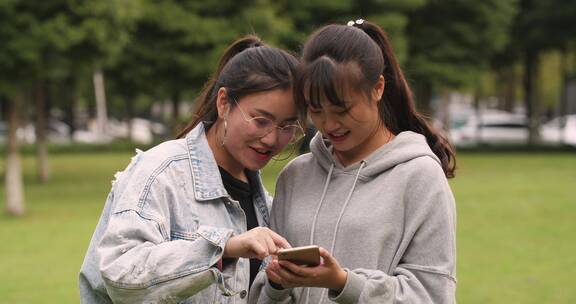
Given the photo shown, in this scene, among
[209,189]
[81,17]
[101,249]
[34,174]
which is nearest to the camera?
[101,249]

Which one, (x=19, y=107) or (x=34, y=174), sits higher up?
(x=19, y=107)

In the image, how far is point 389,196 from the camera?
2.88 metres

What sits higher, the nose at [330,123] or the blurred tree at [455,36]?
the nose at [330,123]

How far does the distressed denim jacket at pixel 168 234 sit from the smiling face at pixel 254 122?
0.10m

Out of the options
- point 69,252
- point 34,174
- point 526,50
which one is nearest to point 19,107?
point 69,252

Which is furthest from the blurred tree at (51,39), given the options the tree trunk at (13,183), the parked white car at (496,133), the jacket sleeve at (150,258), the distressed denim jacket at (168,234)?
the parked white car at (496,133)

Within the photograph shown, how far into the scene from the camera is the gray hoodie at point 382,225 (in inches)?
110

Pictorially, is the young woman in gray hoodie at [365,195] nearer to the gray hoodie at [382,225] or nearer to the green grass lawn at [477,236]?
the gray hoodie at [382,225]

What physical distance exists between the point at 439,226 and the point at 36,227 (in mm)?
12081

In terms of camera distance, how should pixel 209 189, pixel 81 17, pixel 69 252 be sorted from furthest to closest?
pixel 81 17
pixel 69 252
pixel 209 189

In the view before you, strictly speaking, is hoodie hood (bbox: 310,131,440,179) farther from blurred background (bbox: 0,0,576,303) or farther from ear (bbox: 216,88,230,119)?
blurred background (bbox: 0,0,576,303)

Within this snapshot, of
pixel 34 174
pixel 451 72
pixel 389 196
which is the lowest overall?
pixel 34 174

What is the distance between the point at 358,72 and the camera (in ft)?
9.30

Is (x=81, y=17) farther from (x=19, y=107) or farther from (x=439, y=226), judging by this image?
(x=439, y=226)
